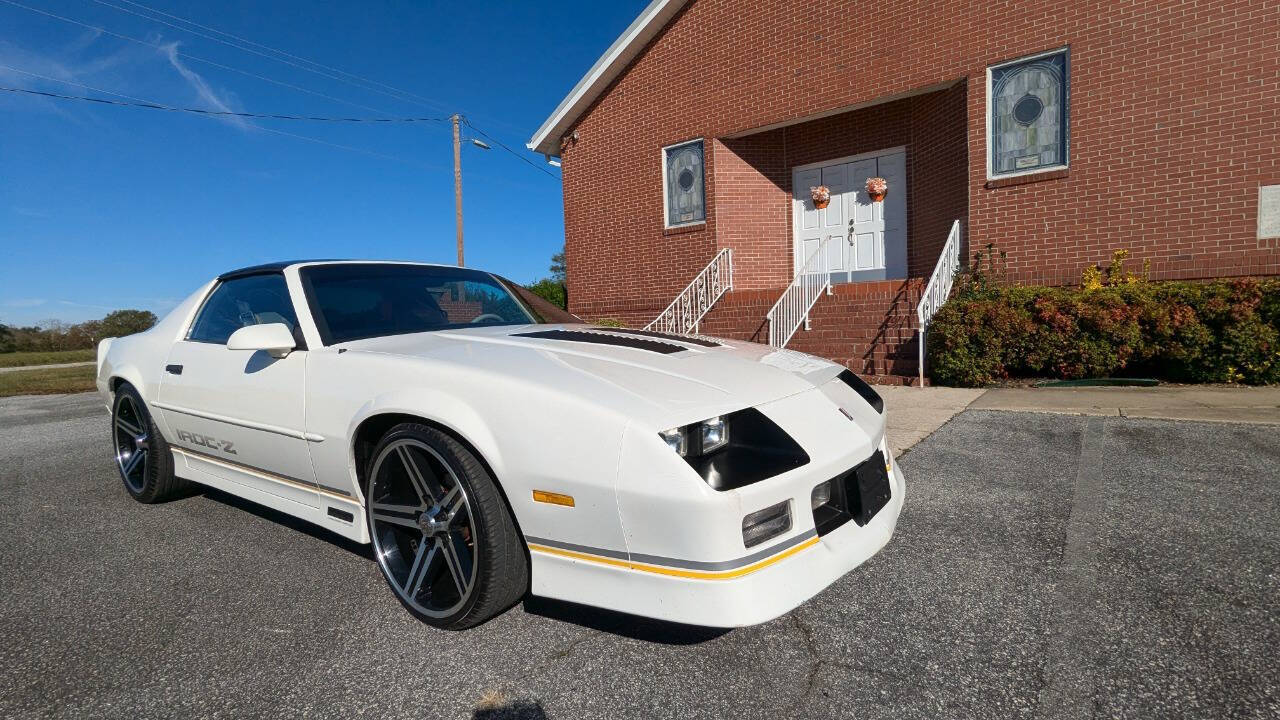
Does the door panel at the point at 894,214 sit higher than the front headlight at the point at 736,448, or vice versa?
the door panel at the point at 894,214

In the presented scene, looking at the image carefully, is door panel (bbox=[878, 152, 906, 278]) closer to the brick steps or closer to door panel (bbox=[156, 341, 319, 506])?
the brick steps

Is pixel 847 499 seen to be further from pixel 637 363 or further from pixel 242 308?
pixel 242 308

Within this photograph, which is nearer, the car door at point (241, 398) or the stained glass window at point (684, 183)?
the car door at point (241, 398)

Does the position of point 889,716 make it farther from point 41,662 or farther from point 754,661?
point 41,662

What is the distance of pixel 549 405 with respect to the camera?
194 centimetres

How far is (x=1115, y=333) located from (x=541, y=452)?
7.15 m

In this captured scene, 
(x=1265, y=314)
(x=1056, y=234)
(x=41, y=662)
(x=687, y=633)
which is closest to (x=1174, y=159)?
(x=1056, y=234)

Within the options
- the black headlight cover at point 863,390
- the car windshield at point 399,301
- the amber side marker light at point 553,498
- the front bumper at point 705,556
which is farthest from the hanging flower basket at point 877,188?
the amber side marker light at point 553,498

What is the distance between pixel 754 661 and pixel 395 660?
1.10m

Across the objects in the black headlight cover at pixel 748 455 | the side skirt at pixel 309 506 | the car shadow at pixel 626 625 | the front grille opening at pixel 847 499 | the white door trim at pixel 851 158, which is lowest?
the car shadow at pixel 626 625

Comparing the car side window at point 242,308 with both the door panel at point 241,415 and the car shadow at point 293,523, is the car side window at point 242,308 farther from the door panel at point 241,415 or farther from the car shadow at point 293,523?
the car shadow at point 293,523

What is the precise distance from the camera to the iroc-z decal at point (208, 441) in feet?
10.1

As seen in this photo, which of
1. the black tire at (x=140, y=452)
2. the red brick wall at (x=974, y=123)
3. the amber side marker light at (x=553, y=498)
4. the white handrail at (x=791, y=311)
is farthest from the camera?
the white handrail at (x=791, y=311)

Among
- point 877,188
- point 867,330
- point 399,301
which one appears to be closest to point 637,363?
point 399,301
